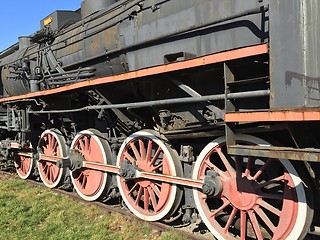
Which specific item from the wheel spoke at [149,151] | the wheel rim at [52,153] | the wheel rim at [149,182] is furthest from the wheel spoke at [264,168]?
the wheel rim at [52,153]

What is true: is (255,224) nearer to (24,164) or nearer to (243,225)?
(243,225)

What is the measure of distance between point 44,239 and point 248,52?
9.78ft

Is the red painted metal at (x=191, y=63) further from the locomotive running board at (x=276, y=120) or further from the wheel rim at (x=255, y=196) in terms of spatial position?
the wheel rim at (x=255, y=196)

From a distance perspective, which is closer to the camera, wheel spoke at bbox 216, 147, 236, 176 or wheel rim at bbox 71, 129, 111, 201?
wheel spoke at bbox 216, 147, 236, 176

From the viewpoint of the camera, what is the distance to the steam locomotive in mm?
2713

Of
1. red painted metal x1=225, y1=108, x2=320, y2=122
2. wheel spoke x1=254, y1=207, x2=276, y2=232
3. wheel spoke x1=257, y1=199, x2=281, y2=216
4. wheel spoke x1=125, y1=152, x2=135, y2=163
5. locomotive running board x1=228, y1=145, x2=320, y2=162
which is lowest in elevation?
wheel spoke x1=254, y1=207, x2=276, y2=232

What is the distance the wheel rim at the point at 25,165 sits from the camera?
7.47 metres

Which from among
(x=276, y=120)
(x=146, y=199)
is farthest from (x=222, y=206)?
(x=276, y=120)

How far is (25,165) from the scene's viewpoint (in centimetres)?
781

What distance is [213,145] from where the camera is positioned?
12.0 feet

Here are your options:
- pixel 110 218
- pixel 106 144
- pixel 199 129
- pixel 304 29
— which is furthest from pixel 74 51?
pixel 304 29

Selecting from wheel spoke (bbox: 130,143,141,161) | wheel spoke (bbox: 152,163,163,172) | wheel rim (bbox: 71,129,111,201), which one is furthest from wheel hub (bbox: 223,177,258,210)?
wheel rim (bbox: 71,129,111,201)

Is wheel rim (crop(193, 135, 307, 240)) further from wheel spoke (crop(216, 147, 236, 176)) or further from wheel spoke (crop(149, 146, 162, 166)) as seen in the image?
wheel spoke (crop(149, 146, 162, 166))

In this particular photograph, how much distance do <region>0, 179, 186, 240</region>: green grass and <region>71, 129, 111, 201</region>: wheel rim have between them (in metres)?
0.23
